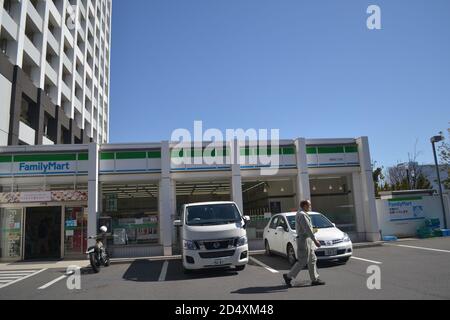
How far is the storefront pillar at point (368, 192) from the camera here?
17.1m

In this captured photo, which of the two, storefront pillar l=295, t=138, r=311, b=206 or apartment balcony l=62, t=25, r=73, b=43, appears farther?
apartment balcony l=62, t=25, r=73, b=43

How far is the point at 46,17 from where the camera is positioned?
1037 inches

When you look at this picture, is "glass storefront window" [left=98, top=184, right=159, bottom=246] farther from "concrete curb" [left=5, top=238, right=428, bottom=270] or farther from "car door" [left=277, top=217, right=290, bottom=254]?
"car door" [left=277, top=217, right=290, bottom=254]

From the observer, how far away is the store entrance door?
16.3 m

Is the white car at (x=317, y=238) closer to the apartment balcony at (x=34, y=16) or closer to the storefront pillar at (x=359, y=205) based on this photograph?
the storefront pillar at (x=359, y=205)

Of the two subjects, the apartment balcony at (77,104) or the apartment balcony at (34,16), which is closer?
the apartment balcony at (34,16)

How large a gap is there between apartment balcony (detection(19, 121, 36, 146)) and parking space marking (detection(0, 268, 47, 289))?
1110 cm

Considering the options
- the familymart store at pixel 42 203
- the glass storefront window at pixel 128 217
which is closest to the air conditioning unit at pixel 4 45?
the familymart store at pixel 42 203

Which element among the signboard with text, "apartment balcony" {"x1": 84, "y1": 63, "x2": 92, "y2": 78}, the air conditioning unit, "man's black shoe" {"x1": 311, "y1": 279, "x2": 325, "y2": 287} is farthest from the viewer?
"apartment balcony" {"x1": 84, "y1": 63, "x2": 92, "y2": 78}

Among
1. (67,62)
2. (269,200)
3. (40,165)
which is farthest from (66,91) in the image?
(269,200)

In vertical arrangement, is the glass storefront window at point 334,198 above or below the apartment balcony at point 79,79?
below

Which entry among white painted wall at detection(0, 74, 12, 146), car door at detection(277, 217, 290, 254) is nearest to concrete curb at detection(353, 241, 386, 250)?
car door at detection(277, 217, 290, 254)

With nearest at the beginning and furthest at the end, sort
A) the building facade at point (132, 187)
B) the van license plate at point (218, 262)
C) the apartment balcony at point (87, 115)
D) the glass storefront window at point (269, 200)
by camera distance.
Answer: the van license plate at point (218, 262)
the building facade at point (132, 187)
the glass storefront window at point (269, 200)
the apartment balcony at point (87, 115)
